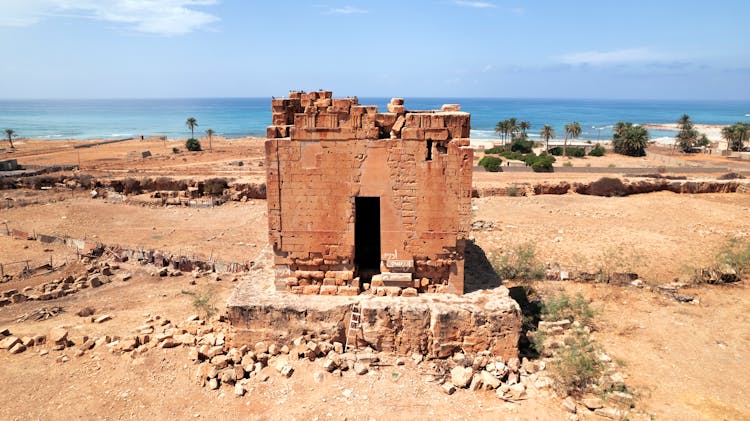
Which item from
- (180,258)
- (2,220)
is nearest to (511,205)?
(180,258)

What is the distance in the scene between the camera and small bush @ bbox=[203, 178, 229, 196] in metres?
23.1

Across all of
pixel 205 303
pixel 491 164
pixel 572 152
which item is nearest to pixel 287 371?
pixel 205 303

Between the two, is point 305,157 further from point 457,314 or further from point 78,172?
point 78,172

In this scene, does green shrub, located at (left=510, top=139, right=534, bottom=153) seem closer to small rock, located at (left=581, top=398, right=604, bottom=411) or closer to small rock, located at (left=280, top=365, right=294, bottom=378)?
small rock, located at (left=581, top=398, right=604, bottom=411)

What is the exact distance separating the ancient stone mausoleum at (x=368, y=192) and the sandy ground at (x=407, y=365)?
164 centimetres

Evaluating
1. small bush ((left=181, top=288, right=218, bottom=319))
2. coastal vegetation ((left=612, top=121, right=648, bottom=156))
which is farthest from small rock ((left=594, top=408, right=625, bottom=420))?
coastal vegetation ((left=612, top=121, right=648, bottom=156))

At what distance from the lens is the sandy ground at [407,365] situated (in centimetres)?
644

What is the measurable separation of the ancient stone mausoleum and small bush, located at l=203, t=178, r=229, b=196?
16456 mm

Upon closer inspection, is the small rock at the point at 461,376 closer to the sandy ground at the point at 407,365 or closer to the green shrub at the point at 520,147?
the sandy ground at the point at 407,365

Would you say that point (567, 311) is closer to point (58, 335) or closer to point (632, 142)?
point (58, 335)

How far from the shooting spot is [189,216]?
19203 millimetres

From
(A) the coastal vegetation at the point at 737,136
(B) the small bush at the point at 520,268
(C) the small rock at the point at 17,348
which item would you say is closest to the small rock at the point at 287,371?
(C) the small rock at the point at 17,348

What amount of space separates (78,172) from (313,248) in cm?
2894

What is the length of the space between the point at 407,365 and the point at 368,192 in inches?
113
